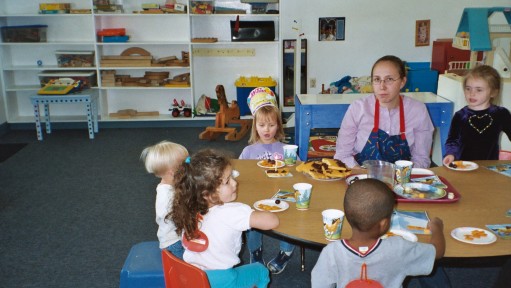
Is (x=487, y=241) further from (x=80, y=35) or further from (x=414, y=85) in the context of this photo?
(x=80, y=35)

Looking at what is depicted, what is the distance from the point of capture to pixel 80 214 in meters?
3.68

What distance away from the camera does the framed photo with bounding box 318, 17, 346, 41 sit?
20.4 ft

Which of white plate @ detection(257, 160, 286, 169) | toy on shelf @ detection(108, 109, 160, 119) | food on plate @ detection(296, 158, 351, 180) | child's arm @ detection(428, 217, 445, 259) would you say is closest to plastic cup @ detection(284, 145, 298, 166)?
white plate @ detection(257, 160, 286, 169)

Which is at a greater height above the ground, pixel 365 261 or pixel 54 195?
pixel 365 261

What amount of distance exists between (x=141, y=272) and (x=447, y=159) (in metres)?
1.52

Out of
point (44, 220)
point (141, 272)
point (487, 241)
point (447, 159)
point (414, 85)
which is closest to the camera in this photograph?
point (487, 241)

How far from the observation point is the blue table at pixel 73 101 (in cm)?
570

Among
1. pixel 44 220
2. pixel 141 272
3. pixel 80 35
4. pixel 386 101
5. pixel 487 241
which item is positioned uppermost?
pixel 80 35

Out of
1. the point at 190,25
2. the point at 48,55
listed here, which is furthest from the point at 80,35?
the point at 190,25

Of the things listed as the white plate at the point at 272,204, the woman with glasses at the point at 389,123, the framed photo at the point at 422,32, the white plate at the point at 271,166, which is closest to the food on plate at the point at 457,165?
the woman with glasses at the point at 389,123

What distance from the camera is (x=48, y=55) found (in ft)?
21.2

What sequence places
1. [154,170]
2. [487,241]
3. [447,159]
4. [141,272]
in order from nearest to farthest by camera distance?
[487,241] → [141,272] → [154,170] → [447,159]

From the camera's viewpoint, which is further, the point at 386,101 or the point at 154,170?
the point at 386,101

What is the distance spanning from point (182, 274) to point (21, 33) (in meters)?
5.52
